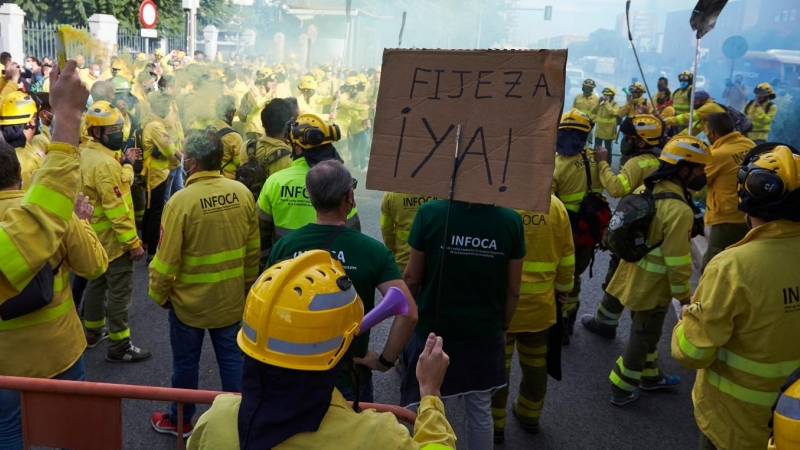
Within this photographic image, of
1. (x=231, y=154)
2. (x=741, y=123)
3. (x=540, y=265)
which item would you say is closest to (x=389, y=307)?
(x=540, y=265)

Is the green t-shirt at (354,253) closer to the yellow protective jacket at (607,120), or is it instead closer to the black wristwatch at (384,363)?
the black wristwatch at (384,363)

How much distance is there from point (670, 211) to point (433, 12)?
4102 cm

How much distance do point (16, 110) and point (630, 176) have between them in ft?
17.2

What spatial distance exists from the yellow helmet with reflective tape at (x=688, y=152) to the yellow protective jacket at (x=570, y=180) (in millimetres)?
974

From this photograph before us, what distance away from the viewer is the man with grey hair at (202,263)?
3.90 m

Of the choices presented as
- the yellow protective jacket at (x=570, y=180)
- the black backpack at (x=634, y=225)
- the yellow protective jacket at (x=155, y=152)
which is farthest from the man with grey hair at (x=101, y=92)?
the black backpack at (x=634, y=225)

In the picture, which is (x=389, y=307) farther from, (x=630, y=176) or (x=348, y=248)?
(x=630, y=176)

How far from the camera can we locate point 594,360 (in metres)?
5.71

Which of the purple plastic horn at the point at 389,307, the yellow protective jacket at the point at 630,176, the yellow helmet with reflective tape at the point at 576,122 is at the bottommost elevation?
the purple plastic horn at the point at 389,307

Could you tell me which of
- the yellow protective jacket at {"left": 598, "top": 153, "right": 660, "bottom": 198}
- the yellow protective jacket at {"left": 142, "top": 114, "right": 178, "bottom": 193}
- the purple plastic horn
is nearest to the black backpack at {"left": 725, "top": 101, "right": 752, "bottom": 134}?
the yellow protective jacket at {"left": 598, "top": 153, "right": 660, "bottom": 198}

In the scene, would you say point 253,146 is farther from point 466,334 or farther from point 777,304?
point 777,304

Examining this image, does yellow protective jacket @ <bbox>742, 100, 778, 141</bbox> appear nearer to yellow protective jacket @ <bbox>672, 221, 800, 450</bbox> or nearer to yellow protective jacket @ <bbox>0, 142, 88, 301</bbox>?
yellow protective jacket @ <bbox>672, 221, 800, 450</bbox>

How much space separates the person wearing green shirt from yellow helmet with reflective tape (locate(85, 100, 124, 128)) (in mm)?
3098

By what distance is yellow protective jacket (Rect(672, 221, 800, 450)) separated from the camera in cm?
271
